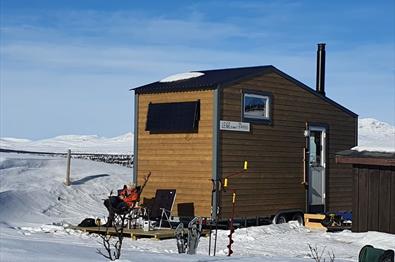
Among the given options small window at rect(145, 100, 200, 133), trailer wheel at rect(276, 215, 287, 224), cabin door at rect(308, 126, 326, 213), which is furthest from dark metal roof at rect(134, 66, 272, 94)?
trailer wheel at rect(276, 215, 287, 224)

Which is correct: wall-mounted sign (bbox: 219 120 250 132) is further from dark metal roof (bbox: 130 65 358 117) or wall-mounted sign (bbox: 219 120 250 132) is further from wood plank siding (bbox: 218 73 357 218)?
dark metal roof (bbox: 130 65 358 117)

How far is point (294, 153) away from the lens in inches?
694

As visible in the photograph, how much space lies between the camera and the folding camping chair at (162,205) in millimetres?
15445

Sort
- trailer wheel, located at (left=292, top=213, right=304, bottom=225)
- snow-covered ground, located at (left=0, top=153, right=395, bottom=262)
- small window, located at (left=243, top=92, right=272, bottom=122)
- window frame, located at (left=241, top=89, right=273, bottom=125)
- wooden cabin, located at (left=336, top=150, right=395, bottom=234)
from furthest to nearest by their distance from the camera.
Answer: trailer wheel, located at (left=292, top=213, right=304, bottom=225) → small window, located at (left=243, top=92, right=272, bottom=122) → window frame, located at (left=241, top=89, right=273, bottom=125) → wooden cabin, located at (left=336, top=150, right=395, bottom=234) → snow-covered ground, located at (left=0, top=153, right=395, bottom=262)

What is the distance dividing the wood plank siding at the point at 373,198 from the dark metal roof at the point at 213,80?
3.03m

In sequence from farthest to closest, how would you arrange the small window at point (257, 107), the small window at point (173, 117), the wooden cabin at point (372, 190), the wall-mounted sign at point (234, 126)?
the small window at point (257, 107)
the small window at point (173, 117)
the wall-mounted sign at point (234, 126)
the wooden cabin at point (372, 190)

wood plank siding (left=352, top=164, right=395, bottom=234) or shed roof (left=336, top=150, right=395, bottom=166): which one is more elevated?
shed roof (left=336, top=150, right=395, bottom=166)

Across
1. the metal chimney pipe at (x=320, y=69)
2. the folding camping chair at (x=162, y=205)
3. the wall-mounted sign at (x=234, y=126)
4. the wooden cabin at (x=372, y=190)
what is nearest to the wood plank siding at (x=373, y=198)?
the wooden cabin at (x=372, y=190)

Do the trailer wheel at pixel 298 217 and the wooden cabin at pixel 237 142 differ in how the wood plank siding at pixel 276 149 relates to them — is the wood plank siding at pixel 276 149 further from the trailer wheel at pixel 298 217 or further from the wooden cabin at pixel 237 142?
the trailer wheel at pixel 298 217

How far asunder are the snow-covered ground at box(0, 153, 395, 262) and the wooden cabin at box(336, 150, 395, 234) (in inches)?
12.6

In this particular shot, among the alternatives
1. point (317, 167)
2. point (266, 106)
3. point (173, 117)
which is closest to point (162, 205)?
point (173, 117)

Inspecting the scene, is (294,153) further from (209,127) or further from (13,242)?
(13,242)

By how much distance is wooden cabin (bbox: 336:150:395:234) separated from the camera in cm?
1447

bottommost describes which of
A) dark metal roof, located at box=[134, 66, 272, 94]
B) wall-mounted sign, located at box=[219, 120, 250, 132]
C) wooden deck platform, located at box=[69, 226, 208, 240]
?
wooden deck platform, located at box=[69, 226, 208, 240]
